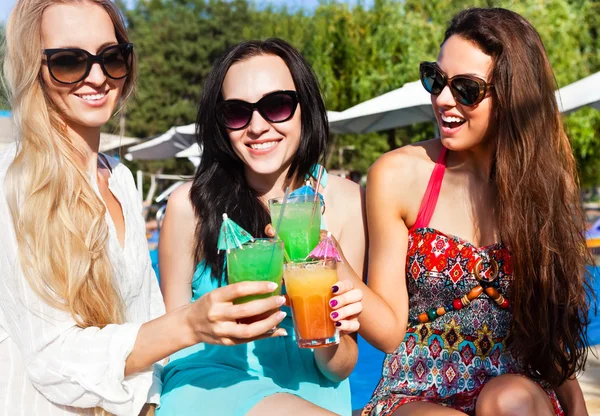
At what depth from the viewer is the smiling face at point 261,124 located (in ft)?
9.08

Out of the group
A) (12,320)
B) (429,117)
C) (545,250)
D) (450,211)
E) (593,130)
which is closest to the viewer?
(12,320)

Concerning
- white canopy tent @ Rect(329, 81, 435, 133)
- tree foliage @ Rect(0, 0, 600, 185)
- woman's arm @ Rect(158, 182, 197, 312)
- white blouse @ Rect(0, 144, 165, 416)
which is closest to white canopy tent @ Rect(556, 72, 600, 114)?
tree foliage @ Rect(0, 0, 600, 185)

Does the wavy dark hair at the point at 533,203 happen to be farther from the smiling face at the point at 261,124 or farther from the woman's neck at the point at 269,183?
the woman's neck at the point at 269,183

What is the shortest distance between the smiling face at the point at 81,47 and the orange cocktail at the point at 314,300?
895mm

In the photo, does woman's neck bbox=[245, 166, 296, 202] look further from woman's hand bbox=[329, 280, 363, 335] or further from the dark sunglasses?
woman's hand bbox=[329, 280, 363, 335]

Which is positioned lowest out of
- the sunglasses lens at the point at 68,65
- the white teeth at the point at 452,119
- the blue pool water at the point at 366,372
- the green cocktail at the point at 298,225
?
the blue pool water at the point at 366,372

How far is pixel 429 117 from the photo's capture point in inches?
543

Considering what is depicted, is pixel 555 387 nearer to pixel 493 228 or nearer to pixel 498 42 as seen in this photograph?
pixel 493 228

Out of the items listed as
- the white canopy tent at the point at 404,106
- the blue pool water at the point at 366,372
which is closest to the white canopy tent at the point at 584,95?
→ the white canopy tent at the point at 404,106

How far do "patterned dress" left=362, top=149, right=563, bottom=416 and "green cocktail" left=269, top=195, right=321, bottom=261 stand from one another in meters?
0.66

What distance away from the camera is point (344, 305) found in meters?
2.13

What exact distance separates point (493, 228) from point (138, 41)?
3961 centimetres

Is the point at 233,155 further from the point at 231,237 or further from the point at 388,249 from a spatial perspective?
the point at 231,237

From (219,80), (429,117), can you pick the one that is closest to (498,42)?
(219,80)
